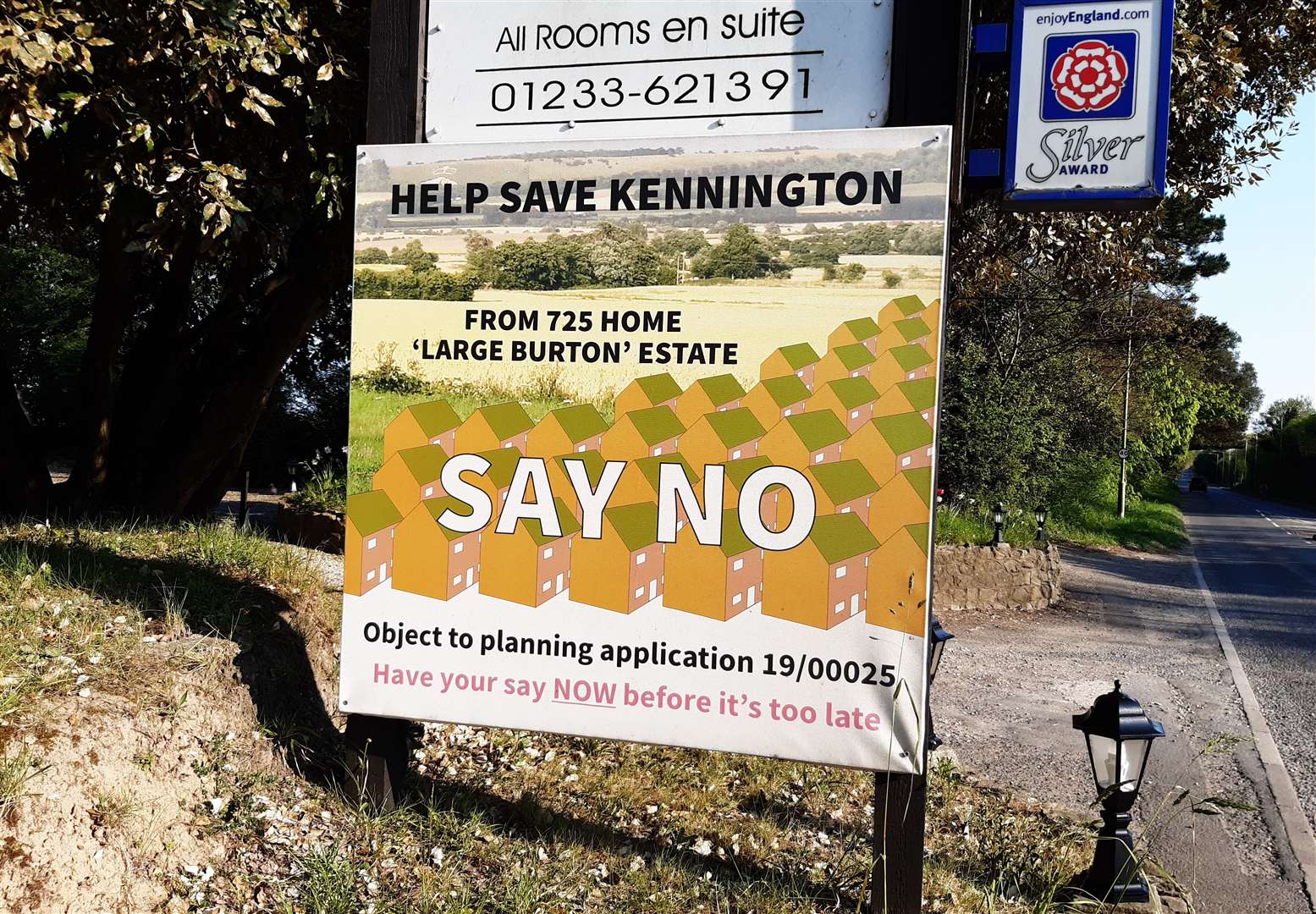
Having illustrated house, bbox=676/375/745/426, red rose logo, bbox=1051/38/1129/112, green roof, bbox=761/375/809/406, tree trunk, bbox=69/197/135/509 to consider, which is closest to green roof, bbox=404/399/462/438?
illustrated house, bbox=676/375/745/426

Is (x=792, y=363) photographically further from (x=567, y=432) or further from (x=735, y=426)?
(x=567, y=432)

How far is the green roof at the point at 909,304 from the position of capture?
343 centimetres

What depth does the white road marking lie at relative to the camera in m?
4.95

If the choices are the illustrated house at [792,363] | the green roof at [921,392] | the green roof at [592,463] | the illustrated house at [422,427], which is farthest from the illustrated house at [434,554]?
the green roof at [921,392]

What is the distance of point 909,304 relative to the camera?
3.44m

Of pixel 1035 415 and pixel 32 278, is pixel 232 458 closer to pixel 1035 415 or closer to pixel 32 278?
pixel 1035 415

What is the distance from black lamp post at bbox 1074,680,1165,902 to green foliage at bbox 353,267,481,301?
9.67ft

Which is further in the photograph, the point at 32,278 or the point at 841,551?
the point at 32,278

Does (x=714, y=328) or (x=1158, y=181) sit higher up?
(x=1158, y=181)

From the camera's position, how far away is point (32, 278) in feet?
95.8

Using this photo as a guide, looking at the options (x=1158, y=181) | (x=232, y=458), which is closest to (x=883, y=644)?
→ (x=1158, y=181)

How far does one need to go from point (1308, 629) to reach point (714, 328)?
1106 centimetres

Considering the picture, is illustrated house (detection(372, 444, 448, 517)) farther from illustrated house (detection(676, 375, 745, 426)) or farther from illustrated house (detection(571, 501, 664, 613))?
illustrated house (detection(676, 375, 745, 426))

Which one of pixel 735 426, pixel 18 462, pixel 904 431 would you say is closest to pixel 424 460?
pixel 735 426
